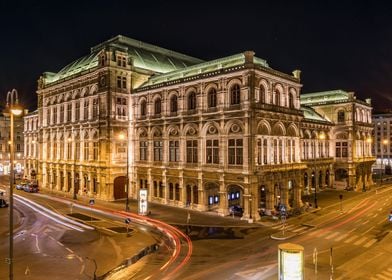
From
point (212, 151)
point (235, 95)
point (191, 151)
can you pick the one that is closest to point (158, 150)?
point (191, 151)

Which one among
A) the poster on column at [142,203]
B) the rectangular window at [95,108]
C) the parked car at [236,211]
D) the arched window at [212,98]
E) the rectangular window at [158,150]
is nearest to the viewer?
the poster on column at [142,203]

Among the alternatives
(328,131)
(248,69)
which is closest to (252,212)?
(248,69)

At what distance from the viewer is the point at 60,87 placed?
6494 centimetres

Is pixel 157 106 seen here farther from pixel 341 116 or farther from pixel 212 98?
pixel 341 116

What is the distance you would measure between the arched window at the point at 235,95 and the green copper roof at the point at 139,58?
73.6ft

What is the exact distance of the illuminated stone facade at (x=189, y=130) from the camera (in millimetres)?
41500

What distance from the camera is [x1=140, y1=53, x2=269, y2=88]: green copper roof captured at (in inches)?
1761

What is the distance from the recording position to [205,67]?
4850 centimetres

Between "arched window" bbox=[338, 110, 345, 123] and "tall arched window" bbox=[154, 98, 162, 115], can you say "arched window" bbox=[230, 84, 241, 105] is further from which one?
"arched window" bbox=[338, 110, 345, 123]

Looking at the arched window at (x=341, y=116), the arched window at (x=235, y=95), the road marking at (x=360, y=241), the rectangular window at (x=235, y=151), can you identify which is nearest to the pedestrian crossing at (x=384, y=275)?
the road marking at (x=360, y=241)

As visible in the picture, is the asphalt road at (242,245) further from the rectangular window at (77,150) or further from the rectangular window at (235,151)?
the rectangular window at (77,150)

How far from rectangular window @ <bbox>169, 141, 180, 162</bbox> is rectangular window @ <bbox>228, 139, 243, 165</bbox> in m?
9.44

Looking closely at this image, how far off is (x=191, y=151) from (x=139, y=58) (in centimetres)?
2289

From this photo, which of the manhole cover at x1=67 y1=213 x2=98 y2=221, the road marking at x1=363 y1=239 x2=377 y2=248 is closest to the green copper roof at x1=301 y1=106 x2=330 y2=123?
the road marking at x1=363 y1=239 x2=377 y2=248
